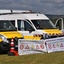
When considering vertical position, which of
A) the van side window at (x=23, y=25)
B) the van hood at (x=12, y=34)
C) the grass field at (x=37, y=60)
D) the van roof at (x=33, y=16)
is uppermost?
the van roof at (x=33, y=16)

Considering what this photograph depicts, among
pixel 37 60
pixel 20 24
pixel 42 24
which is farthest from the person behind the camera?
pixel 42 24

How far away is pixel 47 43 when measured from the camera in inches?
730

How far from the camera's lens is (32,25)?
22.0 m

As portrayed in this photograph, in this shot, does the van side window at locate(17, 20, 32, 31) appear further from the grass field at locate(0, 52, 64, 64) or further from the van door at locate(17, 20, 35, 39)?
the grass field at locate(0, 52, 64, 64)

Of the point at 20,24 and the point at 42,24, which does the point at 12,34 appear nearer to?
the point at 20,24

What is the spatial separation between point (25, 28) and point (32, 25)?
1.70ft

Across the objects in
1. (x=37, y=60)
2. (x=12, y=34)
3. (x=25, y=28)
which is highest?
(x=25, y=28)

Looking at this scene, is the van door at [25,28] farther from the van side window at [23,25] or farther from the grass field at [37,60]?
the grass field at [37,60]

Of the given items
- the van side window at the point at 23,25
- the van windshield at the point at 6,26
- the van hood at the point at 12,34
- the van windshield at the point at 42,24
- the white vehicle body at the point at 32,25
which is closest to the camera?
the van hood at the point at 12,34

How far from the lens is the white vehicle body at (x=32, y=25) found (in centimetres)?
2131

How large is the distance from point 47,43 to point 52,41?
45 cm

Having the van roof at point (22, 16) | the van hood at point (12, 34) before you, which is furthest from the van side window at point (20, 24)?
the van hood at point (12, 34)

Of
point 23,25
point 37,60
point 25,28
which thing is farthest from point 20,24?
point 37,60

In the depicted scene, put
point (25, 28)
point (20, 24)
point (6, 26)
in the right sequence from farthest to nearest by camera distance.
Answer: point (20, 24) < point (25, 28) < point (6, 26)
